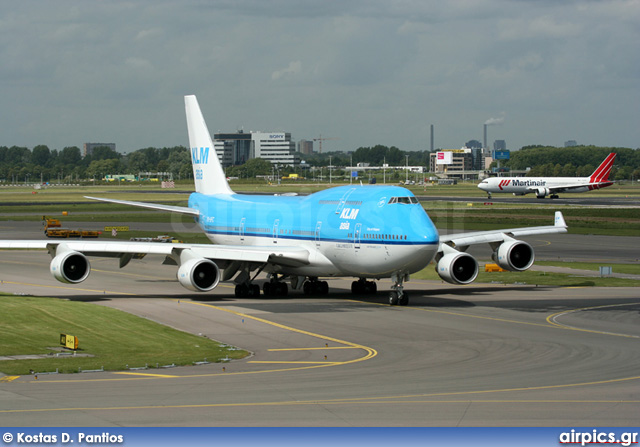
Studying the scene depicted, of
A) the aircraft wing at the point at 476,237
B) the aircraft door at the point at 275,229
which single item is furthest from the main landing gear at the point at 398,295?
the aircraft door at the point at 275,229

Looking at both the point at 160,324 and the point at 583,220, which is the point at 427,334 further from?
the point at 583,220

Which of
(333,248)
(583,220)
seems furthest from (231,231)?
(583,220)

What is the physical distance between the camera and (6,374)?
2698cm

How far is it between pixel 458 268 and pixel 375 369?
18.2 meters

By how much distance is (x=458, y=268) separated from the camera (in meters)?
46.2

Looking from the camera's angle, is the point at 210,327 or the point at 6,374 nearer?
the point at 6,374

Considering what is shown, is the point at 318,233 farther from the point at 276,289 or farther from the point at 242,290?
the point at 242,290

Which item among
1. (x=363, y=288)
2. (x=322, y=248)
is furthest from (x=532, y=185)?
(x=322, y=248)

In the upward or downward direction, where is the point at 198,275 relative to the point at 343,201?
downward

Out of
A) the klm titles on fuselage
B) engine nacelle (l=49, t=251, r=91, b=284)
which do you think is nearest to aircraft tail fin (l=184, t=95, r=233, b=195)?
the klm titles on fuselage

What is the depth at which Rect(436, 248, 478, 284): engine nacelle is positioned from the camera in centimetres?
4591

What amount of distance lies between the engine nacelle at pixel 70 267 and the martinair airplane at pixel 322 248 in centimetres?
5

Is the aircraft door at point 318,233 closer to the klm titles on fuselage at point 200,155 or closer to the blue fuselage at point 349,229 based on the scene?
the blue fuselage at point 349,229

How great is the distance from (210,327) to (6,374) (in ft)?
41.1
